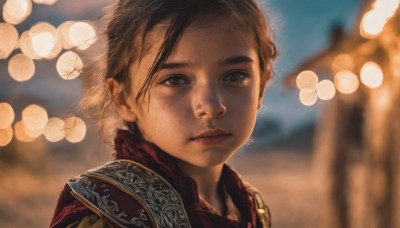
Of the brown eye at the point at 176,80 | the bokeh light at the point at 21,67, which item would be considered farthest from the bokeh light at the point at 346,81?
the brown eye at the point at 176,80

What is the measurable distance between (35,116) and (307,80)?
2784 millimetres

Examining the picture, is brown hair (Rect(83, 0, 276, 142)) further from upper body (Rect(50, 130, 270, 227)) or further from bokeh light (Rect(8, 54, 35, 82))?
bokeh light (Rect(8, 54, 35, 82))

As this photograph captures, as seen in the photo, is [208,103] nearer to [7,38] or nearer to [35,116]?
[7,38]

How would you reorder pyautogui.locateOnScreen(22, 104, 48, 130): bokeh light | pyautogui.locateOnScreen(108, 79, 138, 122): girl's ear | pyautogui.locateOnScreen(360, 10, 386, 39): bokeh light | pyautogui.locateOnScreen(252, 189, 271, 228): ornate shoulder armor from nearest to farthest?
pyautogui.locateOnScreen(108, 79, 138, 122): girl's ear, pyautogui.locateOnScreen(252, 189, 271, 228): ornate shoulder armor, pyautogui.locateOnScreen(360, 10, 386, 39): bokeh light, pyautogui.locateOnScreen(22, 104, 48, 130): bokeh light

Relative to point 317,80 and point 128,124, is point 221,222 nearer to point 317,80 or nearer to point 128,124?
point 128,124

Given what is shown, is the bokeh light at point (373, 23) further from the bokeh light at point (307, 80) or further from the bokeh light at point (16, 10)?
the bokeh light at point (16, 10)

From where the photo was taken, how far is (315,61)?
4211mm

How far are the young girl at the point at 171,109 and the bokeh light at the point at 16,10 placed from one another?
11.1ft

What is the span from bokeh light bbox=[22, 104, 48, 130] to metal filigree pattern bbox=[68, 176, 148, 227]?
4.88 meters

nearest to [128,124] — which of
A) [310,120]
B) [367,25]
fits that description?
[367,25]

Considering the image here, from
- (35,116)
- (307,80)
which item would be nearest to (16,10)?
(35,116)

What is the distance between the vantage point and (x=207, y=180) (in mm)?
1408

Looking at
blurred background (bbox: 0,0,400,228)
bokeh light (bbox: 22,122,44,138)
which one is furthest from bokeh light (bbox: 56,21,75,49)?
bokeh light (bbox: 22,122,44,138)

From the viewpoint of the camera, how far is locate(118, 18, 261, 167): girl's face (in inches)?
47.1
